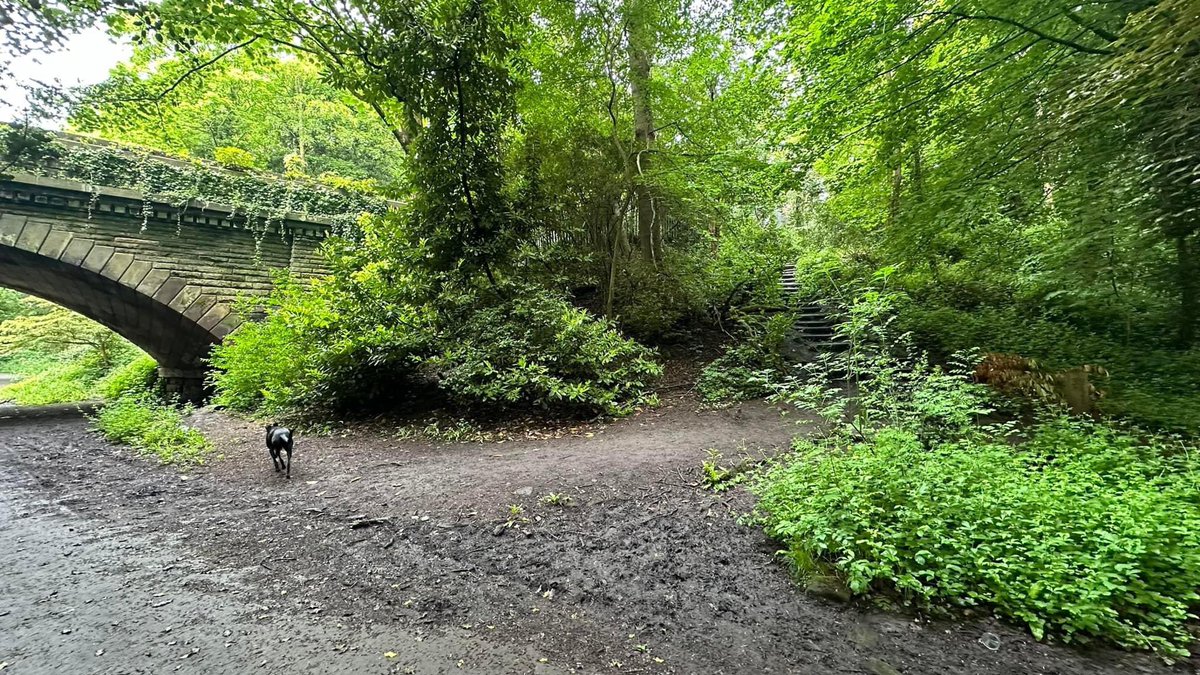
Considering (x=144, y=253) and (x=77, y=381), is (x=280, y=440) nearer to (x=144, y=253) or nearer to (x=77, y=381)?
(x=144, y=253)

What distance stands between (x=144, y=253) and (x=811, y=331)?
40.5 feet

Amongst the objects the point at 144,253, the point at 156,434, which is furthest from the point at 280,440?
the point at 144,253

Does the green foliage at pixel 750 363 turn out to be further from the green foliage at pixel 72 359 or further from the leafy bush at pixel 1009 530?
the green foliage at pixel 72 359

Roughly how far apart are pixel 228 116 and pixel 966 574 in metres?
23.6

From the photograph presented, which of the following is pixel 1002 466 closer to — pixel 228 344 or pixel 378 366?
pixel 378 366

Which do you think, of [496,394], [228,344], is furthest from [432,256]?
[228,344]

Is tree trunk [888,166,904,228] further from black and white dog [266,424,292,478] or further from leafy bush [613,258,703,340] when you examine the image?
black and white dog [266,424,292,478]

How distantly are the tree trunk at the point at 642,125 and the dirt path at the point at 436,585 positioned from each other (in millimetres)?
5859

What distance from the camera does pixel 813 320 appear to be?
28.6 ft

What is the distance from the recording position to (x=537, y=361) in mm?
5688

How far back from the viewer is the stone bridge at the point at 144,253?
7523mm

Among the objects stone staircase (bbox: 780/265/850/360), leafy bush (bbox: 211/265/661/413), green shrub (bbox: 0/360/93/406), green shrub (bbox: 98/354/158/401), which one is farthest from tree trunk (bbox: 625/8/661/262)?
green shrub (bbox: 0/360/93/406)

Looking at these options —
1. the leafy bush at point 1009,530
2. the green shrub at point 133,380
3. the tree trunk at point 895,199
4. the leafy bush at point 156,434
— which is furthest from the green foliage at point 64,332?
the tree trunk at point 895,199

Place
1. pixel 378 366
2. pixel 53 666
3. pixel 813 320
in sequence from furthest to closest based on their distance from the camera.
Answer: pixel 813 320
pixel 378 366
pixel 53 666
